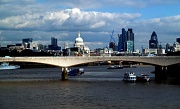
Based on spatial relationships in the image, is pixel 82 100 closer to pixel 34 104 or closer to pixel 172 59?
pixel 34 104

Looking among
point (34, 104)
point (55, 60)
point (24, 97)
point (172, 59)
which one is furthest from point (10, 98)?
point (172, 59)

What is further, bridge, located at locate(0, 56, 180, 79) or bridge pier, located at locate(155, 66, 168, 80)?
bridge pier, located at locate(155, 66, 168, 80)


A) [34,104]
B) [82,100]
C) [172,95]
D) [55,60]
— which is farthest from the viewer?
[55,60]

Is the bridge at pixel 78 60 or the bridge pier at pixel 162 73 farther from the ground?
the bridge at pixel 78 60

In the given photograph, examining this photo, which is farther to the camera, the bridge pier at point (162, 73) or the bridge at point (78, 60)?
the bridge pier at point (162, 73)

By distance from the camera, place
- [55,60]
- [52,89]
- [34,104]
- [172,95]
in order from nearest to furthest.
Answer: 1. [34,104]
2. [172,95]
3. [52,89]
4. [55,60]

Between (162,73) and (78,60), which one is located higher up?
(78,60)

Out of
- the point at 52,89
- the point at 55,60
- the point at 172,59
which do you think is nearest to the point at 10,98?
the point at 52,89

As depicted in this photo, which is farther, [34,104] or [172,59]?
[172,59]

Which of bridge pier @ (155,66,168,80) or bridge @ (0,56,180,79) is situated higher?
bridge @ (0,56,180,79)

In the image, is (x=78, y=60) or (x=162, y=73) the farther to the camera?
(x=162, y=73)

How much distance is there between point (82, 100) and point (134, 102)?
6327 millimetres

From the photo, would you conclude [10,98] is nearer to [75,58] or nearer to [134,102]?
[134,102]

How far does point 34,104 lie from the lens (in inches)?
1918
